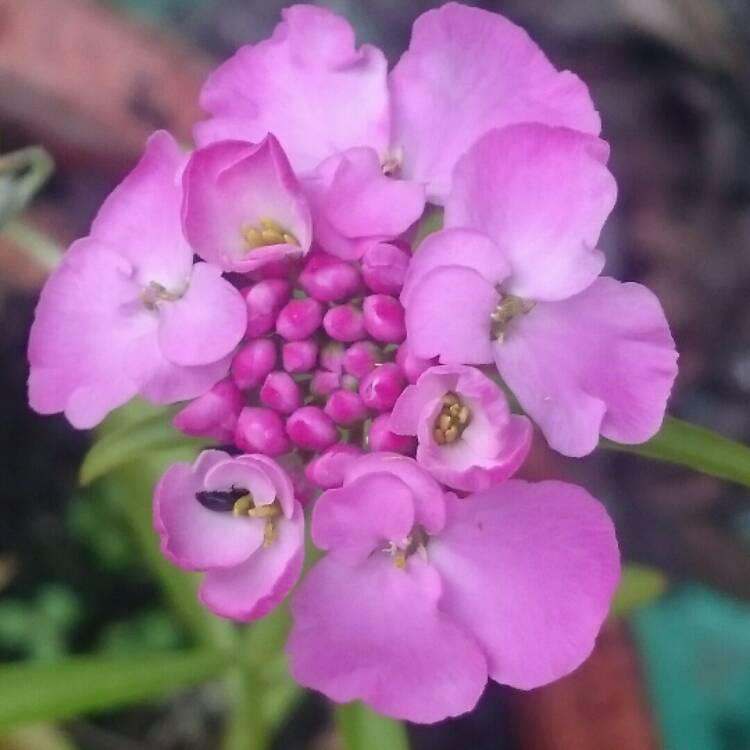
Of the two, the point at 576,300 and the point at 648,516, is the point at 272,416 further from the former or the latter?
the point at 648,516

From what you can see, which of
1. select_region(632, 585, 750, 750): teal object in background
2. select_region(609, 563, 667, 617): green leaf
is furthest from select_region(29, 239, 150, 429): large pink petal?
select_region(632, 585, 750, 750): teal object in background

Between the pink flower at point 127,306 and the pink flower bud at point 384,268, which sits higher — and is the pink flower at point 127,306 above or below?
below

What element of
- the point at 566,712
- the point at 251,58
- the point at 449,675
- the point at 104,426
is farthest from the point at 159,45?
the point at 449,675

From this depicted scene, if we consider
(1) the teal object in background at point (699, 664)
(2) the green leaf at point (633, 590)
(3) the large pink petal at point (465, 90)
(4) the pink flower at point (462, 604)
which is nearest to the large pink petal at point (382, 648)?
(4) the pink flower at point (462, 604)

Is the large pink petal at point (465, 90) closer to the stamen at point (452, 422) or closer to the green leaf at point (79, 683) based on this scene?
the stamen at point (452, 422)

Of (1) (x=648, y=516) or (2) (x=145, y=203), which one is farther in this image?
(1) (x=648, y=516)

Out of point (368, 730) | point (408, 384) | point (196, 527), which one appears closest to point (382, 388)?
point (408, 384)

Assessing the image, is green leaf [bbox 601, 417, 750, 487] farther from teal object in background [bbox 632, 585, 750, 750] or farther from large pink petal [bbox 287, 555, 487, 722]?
teal object in background [bbox 632, 585, 750, 750]
